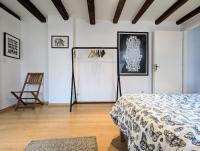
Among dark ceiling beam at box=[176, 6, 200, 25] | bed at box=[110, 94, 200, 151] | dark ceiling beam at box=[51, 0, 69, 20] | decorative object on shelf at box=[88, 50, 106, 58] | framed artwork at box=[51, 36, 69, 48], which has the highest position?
dark ceiling beam at box=[176, 6, 200, 25]

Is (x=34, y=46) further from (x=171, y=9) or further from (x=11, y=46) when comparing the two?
(x=171, y=9)

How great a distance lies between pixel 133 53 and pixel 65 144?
331 cm

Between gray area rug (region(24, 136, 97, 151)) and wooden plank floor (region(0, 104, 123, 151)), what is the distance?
0.29 feet

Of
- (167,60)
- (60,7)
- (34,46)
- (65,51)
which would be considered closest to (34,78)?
(34,46)

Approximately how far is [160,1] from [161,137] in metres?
3.26

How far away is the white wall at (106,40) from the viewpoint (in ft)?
15.1

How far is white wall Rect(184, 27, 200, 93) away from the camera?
469 cm

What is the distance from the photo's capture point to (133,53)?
15.3 ft

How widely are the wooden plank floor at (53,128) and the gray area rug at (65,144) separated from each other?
89 mm

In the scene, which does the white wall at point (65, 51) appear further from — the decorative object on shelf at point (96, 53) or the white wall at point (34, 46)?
the decorative object on shelf at point (96, 53)

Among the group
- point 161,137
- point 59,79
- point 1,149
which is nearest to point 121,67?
point 59,79

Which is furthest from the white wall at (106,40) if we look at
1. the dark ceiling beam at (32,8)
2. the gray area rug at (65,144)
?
the gray area rug at (65,144)

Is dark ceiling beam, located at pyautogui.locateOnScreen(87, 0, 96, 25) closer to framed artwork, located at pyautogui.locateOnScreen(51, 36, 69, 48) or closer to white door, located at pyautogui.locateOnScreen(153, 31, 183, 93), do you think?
framed artwork, located at pyautogui.locateOnScreen(51, 36, 69, 48)

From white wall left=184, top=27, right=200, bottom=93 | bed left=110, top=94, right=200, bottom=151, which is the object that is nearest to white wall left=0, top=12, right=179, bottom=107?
white wall left=184, top=27, right=200, bottom=93
